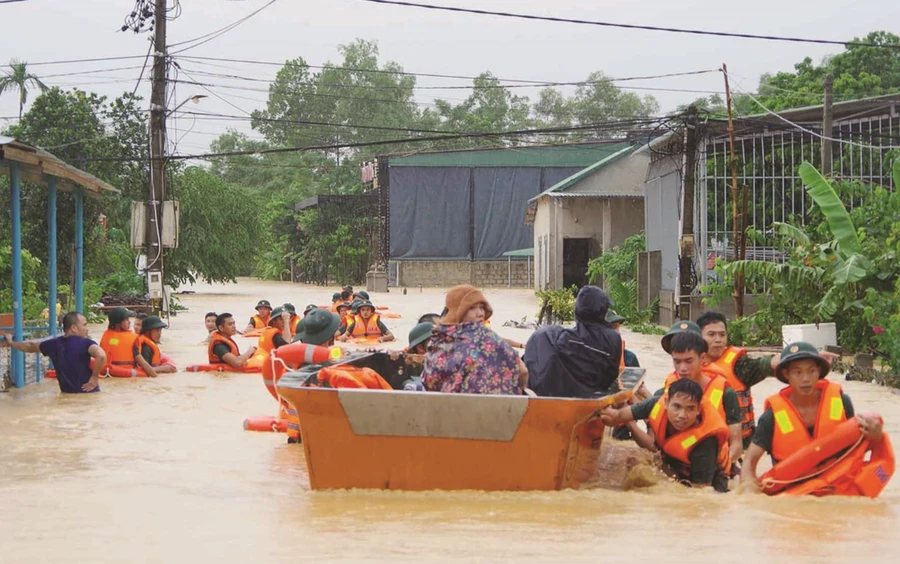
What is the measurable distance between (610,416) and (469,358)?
0.99 meters

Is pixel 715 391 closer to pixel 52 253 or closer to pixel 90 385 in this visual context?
pixel 90 385

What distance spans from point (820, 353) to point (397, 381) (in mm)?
3991

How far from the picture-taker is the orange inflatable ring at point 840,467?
6.87 metres

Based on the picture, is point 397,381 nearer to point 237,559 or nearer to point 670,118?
point 237,559

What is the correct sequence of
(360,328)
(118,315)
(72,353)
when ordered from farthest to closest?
1. (360,328)
2. (118,315)
3. (72,353)

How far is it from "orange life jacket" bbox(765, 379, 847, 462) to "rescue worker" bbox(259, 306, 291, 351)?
836 cm

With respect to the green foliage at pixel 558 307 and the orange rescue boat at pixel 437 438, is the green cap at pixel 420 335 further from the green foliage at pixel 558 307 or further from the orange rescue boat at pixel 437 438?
the green foliage at pixel 558 307

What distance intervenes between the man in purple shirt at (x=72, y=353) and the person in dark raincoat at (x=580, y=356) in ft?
21.3

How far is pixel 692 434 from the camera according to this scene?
7336 mm

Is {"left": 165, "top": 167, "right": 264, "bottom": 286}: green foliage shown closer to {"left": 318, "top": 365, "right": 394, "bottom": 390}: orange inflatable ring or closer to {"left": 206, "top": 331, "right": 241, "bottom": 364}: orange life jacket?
{"left": 206, "top": 331, "right": 241, "bottom": 364}: orange life jacket

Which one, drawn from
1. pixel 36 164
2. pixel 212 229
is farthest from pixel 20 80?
pixel 36 164

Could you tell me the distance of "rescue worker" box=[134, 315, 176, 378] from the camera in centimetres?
1483

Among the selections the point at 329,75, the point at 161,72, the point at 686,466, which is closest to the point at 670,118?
the point at 161,72

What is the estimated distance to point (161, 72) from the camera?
25.9 metres
